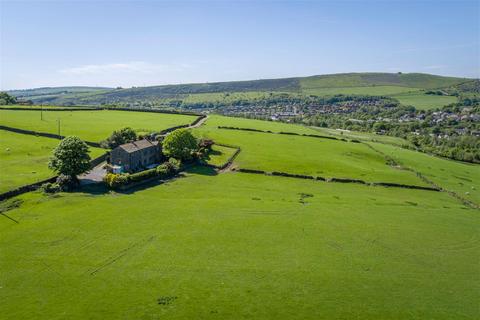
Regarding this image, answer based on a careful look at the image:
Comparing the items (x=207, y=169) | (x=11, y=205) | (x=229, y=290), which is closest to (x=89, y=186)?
(x=11, y=205)

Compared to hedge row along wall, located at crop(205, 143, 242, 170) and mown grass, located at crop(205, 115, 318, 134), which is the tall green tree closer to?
hedge row along wall, located at crop(205, 143, 242, 170)

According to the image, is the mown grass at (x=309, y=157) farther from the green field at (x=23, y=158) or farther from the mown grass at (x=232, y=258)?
the green field at (x=23, y=158)

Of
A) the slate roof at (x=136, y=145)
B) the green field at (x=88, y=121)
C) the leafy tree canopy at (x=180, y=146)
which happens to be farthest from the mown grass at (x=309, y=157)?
the slate roof at (x=136, y=145)

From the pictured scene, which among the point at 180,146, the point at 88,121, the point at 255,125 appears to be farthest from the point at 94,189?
the point at 255,125

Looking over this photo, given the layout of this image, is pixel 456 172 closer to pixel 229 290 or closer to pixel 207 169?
pixel 207 169

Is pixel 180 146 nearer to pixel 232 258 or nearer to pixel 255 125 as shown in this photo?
pixel 232 258
